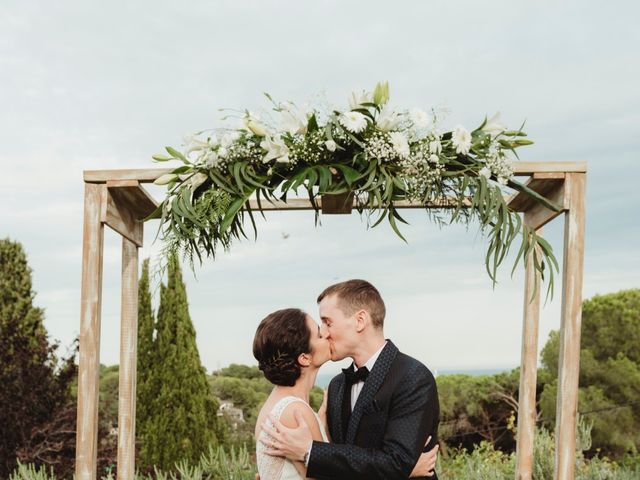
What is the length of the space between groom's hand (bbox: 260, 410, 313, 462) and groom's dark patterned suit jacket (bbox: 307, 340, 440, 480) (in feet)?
0.14

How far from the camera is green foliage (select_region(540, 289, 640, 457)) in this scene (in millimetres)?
14281

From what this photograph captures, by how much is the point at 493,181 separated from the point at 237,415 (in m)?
8.87

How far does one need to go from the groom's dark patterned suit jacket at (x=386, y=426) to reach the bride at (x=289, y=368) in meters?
0.12

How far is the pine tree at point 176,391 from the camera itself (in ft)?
32.3

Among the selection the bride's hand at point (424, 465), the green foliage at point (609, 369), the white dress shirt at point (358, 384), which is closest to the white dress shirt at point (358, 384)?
the white dress shirt at point (358, 384)

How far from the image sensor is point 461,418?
1325 centimetres

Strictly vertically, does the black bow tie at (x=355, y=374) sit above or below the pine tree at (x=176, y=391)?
above

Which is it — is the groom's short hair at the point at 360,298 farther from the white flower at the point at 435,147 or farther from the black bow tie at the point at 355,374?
the white flower at the point at 435,147

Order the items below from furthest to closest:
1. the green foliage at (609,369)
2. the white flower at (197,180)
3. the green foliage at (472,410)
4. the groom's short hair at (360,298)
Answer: the green foliage at (609,369) → the green foliage at (472,410) → the white flower at (197,180) → the groom's short hair at (360,298)

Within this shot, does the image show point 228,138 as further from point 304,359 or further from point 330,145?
point 304,359

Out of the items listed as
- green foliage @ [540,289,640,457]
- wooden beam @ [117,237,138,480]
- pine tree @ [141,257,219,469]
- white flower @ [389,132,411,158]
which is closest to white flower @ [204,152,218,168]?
white flower @ [389,132,411,158]

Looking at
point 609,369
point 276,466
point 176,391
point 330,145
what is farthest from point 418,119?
point 609,369

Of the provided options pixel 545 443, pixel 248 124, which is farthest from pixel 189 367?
pixel 248 124

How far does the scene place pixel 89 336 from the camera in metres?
4.23
